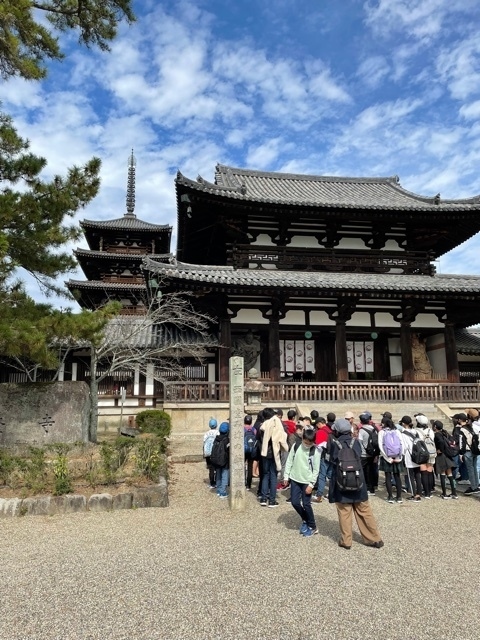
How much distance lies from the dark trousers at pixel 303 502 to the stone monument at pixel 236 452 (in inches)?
57.2

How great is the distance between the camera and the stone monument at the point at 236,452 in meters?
7.01

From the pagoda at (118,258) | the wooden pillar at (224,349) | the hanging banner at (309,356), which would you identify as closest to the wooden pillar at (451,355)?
the hanging banner at (309,356)

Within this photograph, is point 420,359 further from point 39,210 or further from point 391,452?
point 39,210

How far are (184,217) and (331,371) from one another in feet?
28.7

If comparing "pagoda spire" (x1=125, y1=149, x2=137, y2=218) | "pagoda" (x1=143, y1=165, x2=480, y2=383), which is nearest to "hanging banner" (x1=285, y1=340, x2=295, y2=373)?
"pagoda" (x1=143, y1=165, x2=480, y2=383)

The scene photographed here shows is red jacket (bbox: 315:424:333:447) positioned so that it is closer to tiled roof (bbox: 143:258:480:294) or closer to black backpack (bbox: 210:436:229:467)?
black backpack (bbox: 210:436:229:467)

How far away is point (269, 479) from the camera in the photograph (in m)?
7.36

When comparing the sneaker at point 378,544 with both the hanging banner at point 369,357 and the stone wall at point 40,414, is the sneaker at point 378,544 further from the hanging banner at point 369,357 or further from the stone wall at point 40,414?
the hanging banner at point 369,357

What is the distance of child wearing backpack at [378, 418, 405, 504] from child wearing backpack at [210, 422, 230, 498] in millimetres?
2763

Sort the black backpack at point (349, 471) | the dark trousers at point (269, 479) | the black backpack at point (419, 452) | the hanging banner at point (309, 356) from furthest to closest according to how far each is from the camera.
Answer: the hanging banner at point (309, 356) → the black backpack at point (419, 452) → the dark trousers at point (269, 479) → the black backpack at point (349, 471)

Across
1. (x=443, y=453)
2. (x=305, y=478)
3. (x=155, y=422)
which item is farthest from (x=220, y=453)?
(x=155, y=422)

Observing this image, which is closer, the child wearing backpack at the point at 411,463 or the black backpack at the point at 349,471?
the black backpack at the point at 349,471

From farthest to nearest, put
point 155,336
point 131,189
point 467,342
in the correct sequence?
point 131,189 → point 467,342 → point 155,336

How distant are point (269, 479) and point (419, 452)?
2.73 meters
